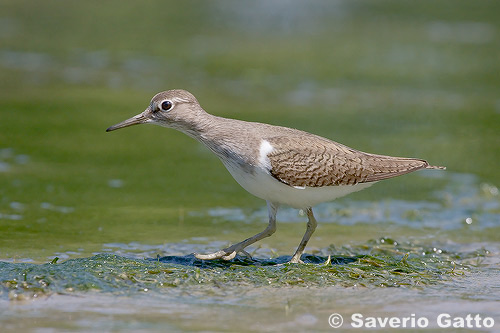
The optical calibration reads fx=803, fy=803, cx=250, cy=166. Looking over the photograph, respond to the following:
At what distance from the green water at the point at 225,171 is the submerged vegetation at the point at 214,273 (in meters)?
0.03

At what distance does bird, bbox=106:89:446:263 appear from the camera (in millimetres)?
8156

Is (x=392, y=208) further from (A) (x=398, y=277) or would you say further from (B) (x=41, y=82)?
(B) (x=41, y=82)

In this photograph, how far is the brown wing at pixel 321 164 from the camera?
8.20m

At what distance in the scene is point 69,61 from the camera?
1980 centimetres

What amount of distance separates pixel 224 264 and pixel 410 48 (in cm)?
1512

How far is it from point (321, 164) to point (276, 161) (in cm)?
56

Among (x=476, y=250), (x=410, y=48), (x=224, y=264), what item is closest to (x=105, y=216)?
(x=224, y=264)

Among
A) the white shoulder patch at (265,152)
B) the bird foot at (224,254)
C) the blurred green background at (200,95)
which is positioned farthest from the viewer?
the blurred green background at (200,95)

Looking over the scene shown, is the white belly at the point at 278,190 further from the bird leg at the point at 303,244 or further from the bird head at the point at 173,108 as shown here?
the bird head at the point at 173,108

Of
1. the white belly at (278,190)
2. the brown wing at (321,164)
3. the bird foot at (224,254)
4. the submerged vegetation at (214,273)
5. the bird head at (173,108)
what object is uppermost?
the bird head at (173,108)

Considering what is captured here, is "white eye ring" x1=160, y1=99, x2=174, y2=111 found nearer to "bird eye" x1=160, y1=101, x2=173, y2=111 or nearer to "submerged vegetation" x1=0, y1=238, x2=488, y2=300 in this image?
"bird eye" x1=160, y1=101, x2=173, y2=111

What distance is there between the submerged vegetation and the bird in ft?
1.05

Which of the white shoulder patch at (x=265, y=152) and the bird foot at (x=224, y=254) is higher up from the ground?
the white shoulder patch at (x=265, y=152)

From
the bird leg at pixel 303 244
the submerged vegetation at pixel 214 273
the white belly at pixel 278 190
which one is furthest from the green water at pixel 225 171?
the white belly at pixel 278 190
